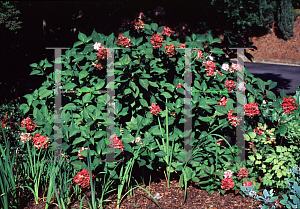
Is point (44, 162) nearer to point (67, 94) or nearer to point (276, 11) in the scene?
point (67, 94)

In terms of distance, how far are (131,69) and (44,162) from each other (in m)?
1.18

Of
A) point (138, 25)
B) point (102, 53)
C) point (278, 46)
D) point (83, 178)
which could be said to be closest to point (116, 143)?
point (83, 178)

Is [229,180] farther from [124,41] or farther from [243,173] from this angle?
[124,41]

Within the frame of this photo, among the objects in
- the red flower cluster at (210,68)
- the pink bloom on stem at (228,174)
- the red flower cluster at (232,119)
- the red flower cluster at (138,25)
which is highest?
the red flower cluster at (138,25)

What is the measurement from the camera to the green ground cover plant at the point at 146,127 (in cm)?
238

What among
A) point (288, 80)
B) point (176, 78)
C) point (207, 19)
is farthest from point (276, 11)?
point (176, 78)

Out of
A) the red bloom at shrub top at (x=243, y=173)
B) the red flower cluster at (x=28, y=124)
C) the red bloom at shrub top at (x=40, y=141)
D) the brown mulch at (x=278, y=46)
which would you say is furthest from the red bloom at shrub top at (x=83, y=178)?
the brown mulch at (x=278, y=46)

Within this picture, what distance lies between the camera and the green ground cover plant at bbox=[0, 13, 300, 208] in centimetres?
238

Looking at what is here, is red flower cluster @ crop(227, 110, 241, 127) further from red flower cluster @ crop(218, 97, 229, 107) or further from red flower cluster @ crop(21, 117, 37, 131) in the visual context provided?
red flower cluster @ crop(21, 117, 37, 131)

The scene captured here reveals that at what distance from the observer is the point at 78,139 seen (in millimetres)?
2371

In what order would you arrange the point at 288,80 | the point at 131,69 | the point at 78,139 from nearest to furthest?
1. the point at 78,139
2. the point at 131,69
3. the point at 288,80

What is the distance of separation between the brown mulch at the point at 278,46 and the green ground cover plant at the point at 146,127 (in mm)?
17444

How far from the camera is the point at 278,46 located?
1964 cm

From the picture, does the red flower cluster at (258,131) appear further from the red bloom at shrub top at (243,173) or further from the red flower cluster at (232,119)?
the red bloom at shrub top at (243,173)
